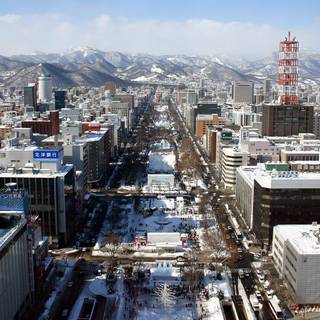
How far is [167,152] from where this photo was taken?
1898 inches

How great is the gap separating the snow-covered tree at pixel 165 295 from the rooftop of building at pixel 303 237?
14.4 ft

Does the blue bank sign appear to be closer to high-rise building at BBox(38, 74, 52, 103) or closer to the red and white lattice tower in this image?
the red and white lattice tower

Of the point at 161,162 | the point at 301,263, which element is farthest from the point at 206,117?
the point at 301,263

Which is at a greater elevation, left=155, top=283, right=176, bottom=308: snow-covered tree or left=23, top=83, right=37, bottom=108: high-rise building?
left=23, top=83, right=37, bottom=108: high-rise building

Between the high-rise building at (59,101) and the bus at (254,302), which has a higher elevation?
the high-rise building at (59,101)

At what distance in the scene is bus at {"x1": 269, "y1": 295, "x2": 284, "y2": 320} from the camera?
16.1 meters

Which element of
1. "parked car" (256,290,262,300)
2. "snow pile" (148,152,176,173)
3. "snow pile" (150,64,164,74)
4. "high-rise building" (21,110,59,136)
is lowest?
"parked car" (256,290,262,300)

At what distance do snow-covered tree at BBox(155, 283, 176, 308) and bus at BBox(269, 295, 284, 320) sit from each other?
314 cm

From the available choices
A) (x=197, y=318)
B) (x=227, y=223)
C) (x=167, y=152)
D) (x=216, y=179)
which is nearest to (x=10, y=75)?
(x=167, y=152)

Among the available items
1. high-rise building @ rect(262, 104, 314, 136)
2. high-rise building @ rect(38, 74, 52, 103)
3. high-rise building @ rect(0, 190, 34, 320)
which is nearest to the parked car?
high-rise building @ rect(0, 190, 34, 320)

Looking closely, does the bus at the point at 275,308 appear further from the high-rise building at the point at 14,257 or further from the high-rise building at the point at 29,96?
the high-rise building at the point at 29,96

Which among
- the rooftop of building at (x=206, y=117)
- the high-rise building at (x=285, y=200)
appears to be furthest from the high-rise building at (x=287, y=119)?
the high-rise building at (x=285, y=200)

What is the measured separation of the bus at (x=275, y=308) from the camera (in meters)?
16.1

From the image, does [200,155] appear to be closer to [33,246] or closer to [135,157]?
[135,157]
